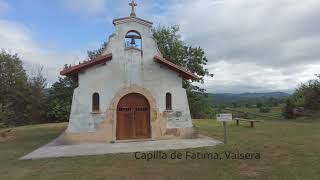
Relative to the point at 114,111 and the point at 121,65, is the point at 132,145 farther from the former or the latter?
the point at 121,65

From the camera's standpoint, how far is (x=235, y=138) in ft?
57.5

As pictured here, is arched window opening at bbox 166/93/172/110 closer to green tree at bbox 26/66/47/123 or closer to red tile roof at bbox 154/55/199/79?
red tile roof at bbox 154/55/199/79

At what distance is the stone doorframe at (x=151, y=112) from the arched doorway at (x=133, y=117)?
0.19 metres

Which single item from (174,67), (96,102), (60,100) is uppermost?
(174,67)

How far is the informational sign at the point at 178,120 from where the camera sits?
17922 mm

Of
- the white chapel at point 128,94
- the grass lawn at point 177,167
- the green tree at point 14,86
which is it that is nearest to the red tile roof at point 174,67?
the white chapel at point 128,94

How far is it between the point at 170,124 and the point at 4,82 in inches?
1272

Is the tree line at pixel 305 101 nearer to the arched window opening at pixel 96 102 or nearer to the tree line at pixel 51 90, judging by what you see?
→ the tree line at pixel 51 90

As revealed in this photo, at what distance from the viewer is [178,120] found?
17969mm

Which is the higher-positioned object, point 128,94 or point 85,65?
point 85,65

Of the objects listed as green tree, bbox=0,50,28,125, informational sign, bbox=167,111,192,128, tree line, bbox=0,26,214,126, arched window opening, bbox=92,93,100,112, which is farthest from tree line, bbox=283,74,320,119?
green tree, bbox=0,50,28,125

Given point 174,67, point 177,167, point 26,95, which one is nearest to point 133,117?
point 174,67

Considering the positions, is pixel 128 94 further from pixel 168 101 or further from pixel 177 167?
pixel 177 167

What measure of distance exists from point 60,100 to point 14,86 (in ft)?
21.6
